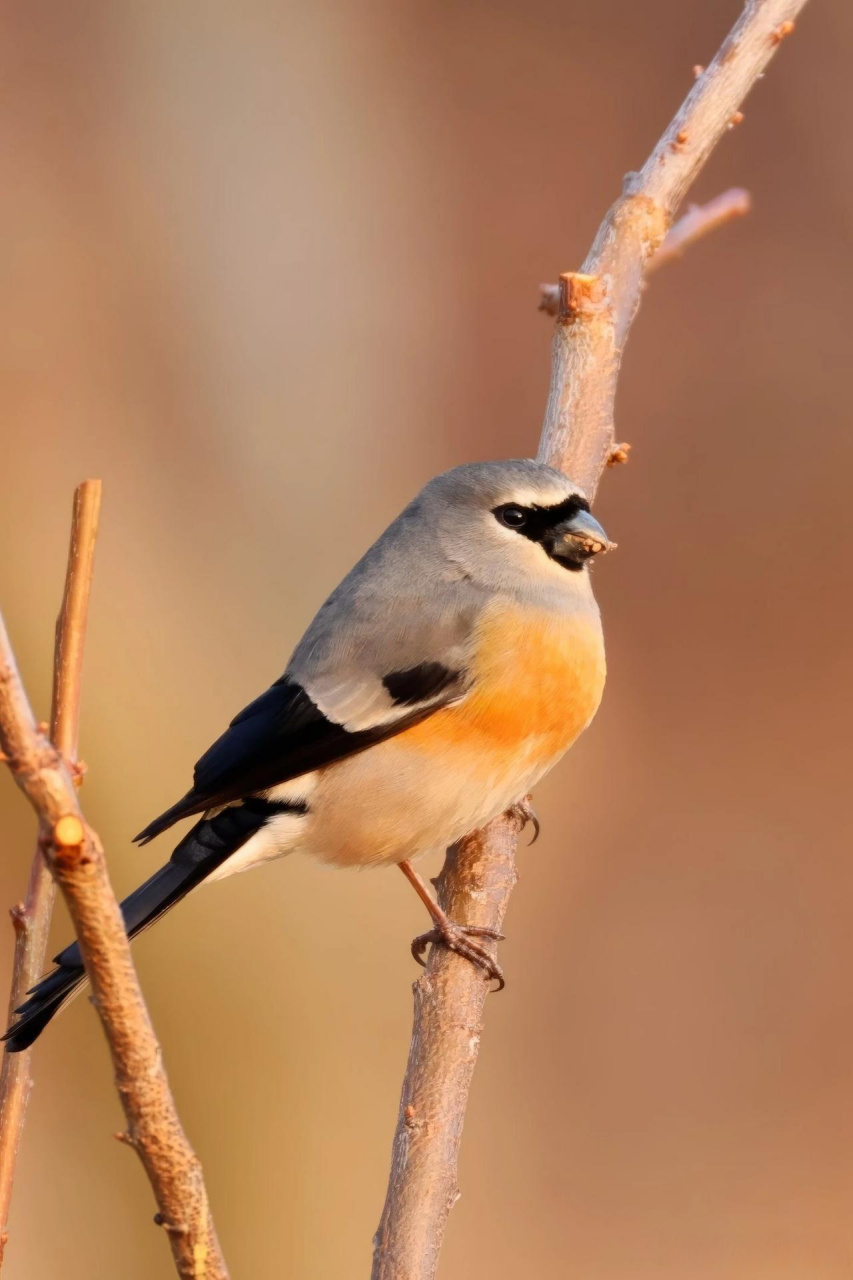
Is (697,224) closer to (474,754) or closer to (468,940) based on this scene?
(474,754)

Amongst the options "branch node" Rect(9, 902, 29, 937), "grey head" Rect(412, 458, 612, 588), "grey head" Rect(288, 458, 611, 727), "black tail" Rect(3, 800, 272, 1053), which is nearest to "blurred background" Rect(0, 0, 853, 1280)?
"black tail" Rect(3, 800, 272, 1053)

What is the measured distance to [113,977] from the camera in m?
1.38

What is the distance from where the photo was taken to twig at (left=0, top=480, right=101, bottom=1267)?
179 cm

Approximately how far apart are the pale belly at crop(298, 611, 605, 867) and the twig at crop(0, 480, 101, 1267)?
1.11 meters

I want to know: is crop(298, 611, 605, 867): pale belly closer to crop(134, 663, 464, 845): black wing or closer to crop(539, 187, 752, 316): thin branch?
crop(134, 663, 464, 845): black wing

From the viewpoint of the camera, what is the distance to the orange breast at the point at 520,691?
116 inches

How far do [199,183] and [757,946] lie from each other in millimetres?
4853

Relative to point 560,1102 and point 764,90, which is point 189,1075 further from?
point 764,90

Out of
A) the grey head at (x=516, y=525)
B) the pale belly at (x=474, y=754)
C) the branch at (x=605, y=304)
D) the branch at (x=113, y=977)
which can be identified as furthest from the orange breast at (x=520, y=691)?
the branch at (x=113, y=977)

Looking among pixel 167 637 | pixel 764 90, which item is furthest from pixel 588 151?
pixel 167 637

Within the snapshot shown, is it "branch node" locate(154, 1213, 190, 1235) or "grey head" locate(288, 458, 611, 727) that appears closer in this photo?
"branch node" locate(154, 1213, 190, 1235)

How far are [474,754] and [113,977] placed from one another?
162 cm

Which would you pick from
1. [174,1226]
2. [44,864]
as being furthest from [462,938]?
[174,1226]

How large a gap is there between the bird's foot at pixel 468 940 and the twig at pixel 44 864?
1052 mm
